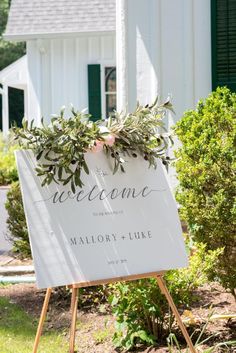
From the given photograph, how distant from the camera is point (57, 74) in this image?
13.9 metres

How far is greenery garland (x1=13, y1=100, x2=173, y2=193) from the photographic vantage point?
13.8 ft

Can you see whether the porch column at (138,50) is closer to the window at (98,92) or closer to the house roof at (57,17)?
the window at (98,92)

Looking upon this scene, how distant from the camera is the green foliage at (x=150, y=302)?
476 centimetres

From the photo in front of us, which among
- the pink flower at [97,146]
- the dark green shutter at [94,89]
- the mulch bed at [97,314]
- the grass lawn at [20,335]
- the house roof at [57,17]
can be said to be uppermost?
the house roof at [57,17]

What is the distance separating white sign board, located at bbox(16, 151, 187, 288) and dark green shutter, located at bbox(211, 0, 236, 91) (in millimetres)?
3012

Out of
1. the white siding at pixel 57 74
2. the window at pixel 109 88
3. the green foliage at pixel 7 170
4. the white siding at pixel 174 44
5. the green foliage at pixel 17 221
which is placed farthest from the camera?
the green foliage at pixel 7 170

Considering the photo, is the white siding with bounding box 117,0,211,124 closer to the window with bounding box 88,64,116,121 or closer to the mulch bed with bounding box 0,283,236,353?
the mulch bed with bounding box 0,283,236,353

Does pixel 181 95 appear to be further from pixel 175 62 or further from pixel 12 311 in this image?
pixel 12 311

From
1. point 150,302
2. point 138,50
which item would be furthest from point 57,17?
point 150,302

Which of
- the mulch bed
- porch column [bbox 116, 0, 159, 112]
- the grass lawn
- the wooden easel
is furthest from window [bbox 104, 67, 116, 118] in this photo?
the wooden easel

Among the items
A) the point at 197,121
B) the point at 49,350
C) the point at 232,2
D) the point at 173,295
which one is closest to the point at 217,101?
the point at 197,121

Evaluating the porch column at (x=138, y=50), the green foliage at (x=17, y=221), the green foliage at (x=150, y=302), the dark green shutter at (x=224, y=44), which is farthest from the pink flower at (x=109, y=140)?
the green foliage at (x=17, y=221)

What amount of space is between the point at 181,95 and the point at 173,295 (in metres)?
2.86

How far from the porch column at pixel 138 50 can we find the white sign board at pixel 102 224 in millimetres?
2903
